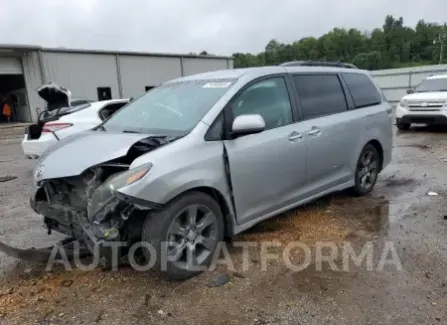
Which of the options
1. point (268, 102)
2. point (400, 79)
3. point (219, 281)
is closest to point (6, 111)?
point (400, 79)

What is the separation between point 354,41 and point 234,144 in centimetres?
7058

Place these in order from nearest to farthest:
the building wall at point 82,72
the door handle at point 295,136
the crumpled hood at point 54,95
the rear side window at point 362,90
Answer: the door handle at point 295,136 < the rear side window at point 362,90 < the crumpled hood at point 54,95 < the building wall at point 82,72

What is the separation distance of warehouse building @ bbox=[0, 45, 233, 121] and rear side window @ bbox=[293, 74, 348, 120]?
23893 millimetres

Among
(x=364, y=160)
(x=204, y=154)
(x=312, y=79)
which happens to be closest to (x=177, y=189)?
(x=204, y=154)

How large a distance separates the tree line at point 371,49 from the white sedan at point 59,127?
42872 mm

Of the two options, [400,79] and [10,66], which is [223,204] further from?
[10,66]

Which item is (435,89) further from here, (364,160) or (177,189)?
(177,189)

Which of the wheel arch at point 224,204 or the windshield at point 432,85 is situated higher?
the windshield at point 432,85

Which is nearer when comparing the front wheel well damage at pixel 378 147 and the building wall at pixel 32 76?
the front wheel well damage at pixel 378 147

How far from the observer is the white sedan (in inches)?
295

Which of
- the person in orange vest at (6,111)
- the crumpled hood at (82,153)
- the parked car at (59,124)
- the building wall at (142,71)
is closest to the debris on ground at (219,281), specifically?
the crumpled hood at (82,153)

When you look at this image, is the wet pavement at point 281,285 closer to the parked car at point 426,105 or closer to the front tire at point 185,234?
the front tire at point 185,234

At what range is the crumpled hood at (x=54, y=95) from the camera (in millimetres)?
8328

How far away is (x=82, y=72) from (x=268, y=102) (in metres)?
25.9
